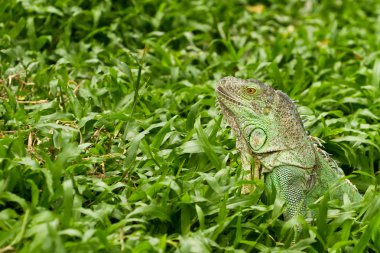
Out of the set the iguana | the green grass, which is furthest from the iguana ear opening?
the green grass

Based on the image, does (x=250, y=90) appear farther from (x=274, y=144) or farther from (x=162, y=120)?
(x=162, y=120)

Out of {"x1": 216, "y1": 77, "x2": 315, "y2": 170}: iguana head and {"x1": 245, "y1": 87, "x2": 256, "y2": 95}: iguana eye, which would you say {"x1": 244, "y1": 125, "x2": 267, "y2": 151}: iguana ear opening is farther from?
{"x1": 245, "y1": 87, "x2": 256, "y2": 95}: iguana eye

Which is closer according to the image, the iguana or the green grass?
the green grass

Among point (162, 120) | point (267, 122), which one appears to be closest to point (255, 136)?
point (267, 122)

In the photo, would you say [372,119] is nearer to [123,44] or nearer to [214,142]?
[214,142]

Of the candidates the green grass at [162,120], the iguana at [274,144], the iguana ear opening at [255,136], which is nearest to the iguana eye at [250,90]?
the iguana at [274,144]

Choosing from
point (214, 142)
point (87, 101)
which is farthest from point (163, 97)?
point (214, 142)

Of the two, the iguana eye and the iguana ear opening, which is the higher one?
the iguana eye
